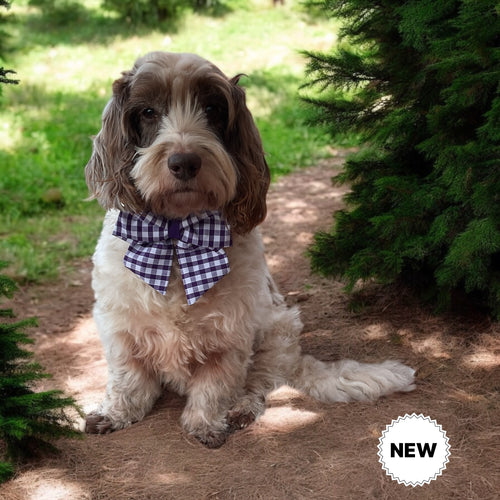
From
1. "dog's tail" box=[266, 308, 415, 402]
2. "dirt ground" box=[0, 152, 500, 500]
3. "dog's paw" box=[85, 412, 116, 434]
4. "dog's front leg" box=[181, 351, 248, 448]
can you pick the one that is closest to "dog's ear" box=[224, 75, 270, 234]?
"dog's front leg" box=[181, 351, 248, 448]

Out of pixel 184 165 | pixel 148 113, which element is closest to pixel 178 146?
pixel 184 165

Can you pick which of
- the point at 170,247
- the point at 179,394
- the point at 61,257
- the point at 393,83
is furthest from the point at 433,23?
the point at 61,257

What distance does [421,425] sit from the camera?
10.4 feet

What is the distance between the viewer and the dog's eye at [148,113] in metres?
3.02

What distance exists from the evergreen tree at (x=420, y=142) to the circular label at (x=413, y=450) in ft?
3.06

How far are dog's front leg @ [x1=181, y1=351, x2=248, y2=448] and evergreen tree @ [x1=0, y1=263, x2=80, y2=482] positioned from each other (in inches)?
25.2

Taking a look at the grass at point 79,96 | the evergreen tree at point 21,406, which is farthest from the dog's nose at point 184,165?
the grass at point 79,96

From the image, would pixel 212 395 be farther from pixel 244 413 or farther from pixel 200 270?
pixel 200 270

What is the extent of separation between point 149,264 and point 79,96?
9.00m

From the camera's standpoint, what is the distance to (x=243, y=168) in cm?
326

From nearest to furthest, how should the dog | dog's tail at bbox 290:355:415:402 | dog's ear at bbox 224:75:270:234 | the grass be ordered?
the dog
dog's ear at bbox 224:75:270:234
dog's tail at bbox 290:355:415:402
the grass

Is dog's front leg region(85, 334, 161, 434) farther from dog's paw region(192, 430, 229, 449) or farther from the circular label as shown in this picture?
the circular label

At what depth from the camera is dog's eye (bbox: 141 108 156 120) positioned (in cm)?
302

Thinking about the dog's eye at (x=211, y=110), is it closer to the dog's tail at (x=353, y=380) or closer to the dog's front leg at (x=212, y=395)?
the dog's front leg at (x=212, y=395)
